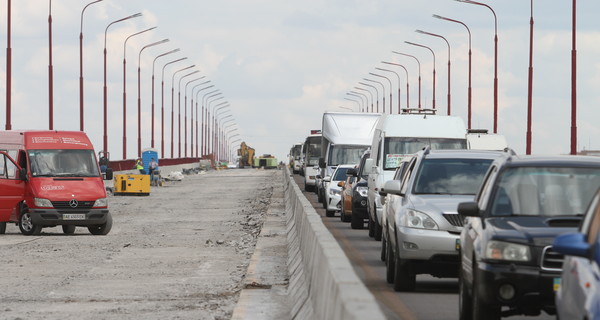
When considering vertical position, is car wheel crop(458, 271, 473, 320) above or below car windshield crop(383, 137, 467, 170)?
below

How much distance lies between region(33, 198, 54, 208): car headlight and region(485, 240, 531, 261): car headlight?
2119 cm

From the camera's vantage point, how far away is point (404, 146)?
2852cm

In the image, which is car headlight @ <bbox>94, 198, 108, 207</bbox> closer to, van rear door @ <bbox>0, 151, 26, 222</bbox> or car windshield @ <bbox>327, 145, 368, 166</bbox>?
van rear door @ <bbox>0, 151, 26, 222</bbox>

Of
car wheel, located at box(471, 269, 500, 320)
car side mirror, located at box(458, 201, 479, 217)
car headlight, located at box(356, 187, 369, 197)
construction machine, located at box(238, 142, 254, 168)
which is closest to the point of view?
car wheel, located at box(471, 269, 500, 320)

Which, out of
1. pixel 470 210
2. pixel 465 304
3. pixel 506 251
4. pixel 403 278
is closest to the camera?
pixel 506 251

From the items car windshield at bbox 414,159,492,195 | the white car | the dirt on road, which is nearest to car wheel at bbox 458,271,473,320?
the dirt on road

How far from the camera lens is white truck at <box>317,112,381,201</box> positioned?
44.9 meters

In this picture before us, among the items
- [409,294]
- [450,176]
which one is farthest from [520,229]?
[450,176]

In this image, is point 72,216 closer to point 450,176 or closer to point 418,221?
point 450,176

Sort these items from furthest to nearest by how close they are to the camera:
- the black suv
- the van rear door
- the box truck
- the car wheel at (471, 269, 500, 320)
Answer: the van rear door
the box truck
the car wheel at (471, 269, 500, 320)
the black suv

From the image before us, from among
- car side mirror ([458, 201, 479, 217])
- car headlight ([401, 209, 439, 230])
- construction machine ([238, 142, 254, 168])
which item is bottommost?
construction machine ([238, 142, 254, 168])

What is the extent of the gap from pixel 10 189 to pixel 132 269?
1103cm

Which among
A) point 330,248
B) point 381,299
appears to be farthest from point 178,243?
point 330,248

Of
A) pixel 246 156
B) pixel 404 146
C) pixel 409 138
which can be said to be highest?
pixel 409 138
